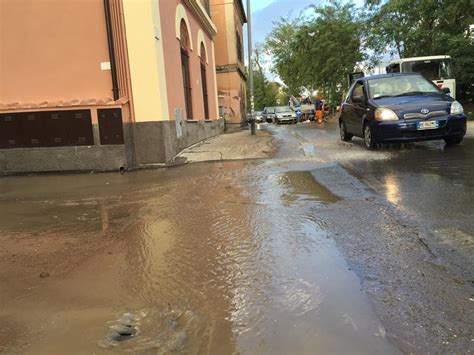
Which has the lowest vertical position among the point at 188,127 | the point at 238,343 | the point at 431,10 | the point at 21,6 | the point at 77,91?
the point at 238,343

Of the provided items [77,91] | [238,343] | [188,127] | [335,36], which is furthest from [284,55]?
[238,343]

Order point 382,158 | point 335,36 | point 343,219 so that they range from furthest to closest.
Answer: point 335,36, point 382,158, point 343,219

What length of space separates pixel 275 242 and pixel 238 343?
1712 millimetres

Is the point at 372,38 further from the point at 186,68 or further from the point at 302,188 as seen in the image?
the point at 302,188

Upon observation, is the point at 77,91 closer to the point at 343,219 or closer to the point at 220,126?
the point at 343,219

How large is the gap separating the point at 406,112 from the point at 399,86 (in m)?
1.41

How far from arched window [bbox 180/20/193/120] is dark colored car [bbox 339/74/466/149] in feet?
17.8

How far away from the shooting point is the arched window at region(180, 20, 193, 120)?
45.7 feet

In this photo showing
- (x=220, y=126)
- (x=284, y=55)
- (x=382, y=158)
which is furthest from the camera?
(x=284, y=55)

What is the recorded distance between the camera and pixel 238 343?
2.65m

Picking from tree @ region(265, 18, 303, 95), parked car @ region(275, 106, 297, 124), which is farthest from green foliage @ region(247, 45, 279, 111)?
parked car @ region(275, 106, 297, 124)

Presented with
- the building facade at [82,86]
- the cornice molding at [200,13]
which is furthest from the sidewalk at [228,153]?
the cornice molding at [200,13]

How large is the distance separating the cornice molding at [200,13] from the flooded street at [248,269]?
31.8 ft

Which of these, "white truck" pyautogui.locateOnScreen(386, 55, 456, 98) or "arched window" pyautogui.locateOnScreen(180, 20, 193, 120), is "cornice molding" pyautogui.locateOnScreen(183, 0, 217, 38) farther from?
"white truck" pyautogui.locateOnScreen(386, 55, 456, 98)
